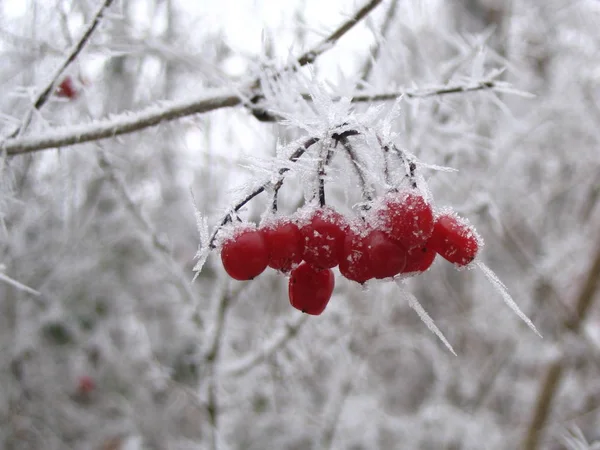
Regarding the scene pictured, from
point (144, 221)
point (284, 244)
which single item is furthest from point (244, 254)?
point (144, 221)

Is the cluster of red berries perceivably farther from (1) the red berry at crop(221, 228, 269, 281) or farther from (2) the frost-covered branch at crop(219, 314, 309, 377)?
(2) the frost-covered branch at crop(219, 314, 309, 377)

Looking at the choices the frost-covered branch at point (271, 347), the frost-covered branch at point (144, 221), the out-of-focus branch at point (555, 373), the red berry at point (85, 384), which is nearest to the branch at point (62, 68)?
the frost-covered branch at point (144, 221)

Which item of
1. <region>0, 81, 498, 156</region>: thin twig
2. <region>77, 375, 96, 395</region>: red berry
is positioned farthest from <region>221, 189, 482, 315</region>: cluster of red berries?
<region>77, 375, 96, 395</region>: red berry

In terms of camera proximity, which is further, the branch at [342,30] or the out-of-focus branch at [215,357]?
the out-of-focus branch at [215,357]

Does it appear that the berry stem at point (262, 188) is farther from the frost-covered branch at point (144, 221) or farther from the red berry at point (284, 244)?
the frost-covered branch at point (144, 221)

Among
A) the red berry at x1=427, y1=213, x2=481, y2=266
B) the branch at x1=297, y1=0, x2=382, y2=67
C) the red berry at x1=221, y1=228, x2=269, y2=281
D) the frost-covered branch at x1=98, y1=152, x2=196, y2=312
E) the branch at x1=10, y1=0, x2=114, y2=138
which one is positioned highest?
the branch at x1=297, y1=0, x2=382, y2=67

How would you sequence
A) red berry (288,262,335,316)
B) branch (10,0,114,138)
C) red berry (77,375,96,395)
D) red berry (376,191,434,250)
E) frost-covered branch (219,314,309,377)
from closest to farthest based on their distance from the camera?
red berry (376,191,434,250)
red berry (288,262,335,316)
branch (10,0,114,138)
frost-covered branch (219,314,309,377)
red berry (77,375,96,395)
